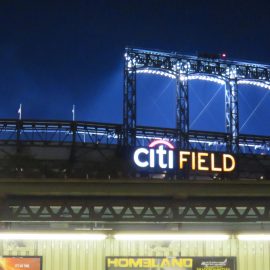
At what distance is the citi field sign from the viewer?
4538 centimetres

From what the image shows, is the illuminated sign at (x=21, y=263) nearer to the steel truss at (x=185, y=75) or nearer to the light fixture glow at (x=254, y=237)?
the light fixture glow at (x=254, y=237)

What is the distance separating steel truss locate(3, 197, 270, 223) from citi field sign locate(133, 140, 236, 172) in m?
28.9

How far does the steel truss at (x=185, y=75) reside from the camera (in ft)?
192

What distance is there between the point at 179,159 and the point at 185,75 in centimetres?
1722

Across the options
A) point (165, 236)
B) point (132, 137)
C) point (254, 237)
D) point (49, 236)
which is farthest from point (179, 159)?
point (49, 236)

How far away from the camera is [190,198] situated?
15.4 meters

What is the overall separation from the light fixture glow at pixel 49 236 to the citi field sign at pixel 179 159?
93.0 ft

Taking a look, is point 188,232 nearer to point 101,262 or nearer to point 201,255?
point 201,255

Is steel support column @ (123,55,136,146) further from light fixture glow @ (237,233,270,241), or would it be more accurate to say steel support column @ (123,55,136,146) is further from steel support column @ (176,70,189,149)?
light fixture glow @ (237,233,270,241)

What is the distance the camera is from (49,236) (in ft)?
53.1

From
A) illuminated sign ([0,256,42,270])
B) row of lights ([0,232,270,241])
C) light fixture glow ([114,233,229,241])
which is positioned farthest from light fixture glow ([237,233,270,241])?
illuminated sign ([0,256,42,270])

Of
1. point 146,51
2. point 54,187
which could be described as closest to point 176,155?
point 146,51

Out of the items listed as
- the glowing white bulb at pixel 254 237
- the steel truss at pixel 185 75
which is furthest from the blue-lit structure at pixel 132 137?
the glowing white bulb at pixel 254 237

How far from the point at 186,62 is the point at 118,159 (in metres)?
14.1
